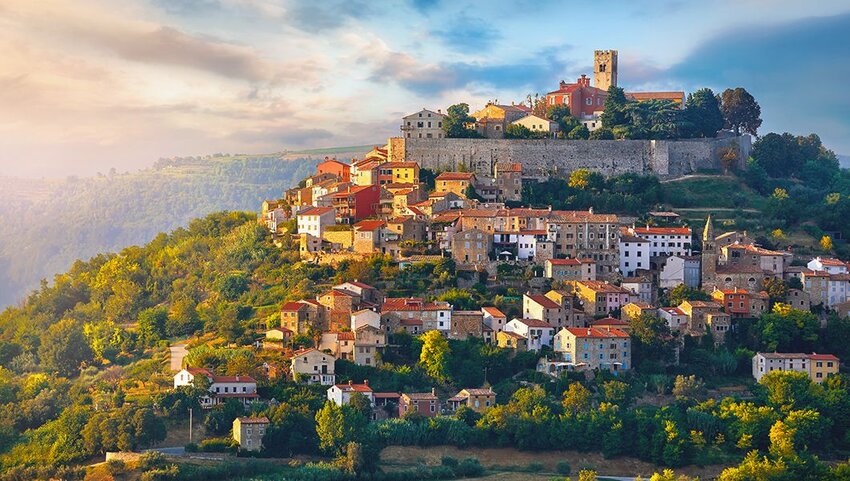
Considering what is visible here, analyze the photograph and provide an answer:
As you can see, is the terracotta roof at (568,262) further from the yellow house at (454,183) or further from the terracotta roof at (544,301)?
the yellow house at (454,183)

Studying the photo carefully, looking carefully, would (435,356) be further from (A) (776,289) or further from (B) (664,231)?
(A) (776,289)

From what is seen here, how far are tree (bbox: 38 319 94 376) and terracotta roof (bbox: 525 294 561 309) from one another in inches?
658

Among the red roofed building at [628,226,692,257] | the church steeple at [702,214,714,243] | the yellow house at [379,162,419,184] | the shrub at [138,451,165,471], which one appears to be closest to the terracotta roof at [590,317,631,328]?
the red roofed building at [628,226,692,257]

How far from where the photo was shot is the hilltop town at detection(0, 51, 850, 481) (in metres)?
42.4

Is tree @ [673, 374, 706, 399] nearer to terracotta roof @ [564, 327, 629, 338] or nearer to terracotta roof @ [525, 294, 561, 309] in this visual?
terracotta roof @ [564, 327, 629, 338]

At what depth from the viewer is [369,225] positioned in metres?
53.2

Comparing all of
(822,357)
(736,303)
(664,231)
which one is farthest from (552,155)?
(822,357)

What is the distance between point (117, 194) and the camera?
11138cm

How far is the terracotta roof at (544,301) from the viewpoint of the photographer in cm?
4781

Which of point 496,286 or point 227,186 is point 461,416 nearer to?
point 496,286

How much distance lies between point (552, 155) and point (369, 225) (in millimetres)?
12052

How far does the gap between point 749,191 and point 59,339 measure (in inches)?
1216

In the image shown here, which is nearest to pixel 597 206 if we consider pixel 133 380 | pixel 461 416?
pixel 461 416

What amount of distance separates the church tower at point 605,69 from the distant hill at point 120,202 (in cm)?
3501
